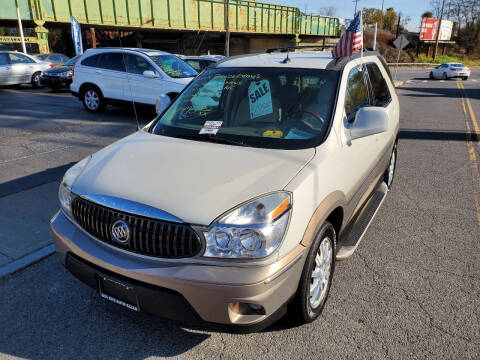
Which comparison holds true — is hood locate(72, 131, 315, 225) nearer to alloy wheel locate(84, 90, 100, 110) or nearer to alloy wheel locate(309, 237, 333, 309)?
alloy wheel locate(309, 237, 333, 309)

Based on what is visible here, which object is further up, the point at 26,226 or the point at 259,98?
the point at 259,98

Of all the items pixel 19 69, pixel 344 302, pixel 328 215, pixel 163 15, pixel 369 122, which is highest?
pixel 163 15

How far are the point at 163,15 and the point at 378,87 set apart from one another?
25.7 metres

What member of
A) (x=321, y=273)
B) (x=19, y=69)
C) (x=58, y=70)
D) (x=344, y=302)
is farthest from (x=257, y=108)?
(x=19, y=69)

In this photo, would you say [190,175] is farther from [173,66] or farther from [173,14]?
[173,14]

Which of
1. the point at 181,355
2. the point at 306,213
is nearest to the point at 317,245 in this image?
the point at 306,213

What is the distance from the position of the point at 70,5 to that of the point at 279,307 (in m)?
25.1

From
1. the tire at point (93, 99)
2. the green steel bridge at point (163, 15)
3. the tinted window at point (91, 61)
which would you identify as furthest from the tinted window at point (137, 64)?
the green steel bridge at point (163, 15)

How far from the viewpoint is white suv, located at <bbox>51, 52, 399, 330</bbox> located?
218 cm

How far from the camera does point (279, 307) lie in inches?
90.7

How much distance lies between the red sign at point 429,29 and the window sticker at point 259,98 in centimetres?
6758

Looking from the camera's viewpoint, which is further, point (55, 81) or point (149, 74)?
point (55, 81)

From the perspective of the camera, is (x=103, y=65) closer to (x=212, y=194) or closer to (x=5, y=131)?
(x=5, y=131)

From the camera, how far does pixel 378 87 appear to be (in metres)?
4.51
